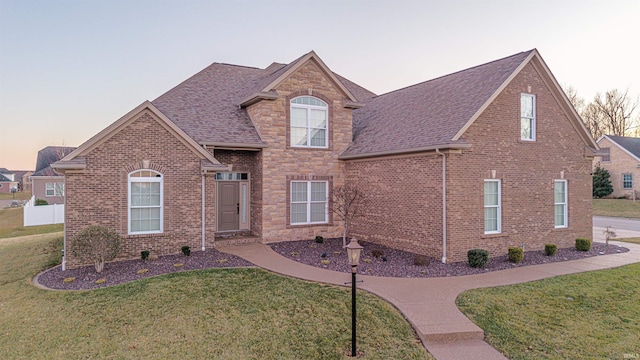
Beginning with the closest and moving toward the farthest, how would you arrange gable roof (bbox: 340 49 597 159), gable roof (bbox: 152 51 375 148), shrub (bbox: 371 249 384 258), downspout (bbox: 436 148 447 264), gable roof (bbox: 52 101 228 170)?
gable roof (bbox: 52 101 228 170)
downspout (bbox: 436 148 447 264)
gable roof (bbox: 340 49 597 159)
shrub (bbox: 371 249 384 258)
gable roof (bbox: 152 51 375 148)

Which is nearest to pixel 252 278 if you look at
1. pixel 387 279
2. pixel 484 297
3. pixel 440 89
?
pixel 387 279

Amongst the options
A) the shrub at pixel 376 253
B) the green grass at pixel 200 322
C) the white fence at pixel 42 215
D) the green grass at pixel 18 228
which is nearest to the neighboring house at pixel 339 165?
the shrub at pixel 376 253

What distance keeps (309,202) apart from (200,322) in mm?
8384

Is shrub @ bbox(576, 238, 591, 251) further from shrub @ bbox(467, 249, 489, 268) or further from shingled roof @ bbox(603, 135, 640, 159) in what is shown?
shingled roof @ bbox(603, 135, 640, 159)

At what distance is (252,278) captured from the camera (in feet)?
29.5

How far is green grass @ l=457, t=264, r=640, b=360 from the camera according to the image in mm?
5973

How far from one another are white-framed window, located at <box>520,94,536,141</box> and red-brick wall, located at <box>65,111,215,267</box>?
11.4 meters

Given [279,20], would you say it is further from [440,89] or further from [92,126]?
[92,126]

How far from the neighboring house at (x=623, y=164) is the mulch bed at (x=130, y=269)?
128 ft

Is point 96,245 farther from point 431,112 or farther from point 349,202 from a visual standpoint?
point 431,112

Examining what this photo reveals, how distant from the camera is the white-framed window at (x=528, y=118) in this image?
41.5 ft

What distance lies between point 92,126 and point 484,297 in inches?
1121

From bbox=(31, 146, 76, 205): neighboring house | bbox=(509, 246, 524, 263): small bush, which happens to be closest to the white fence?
bbox=(31, 146, 76, 205): neighboring house

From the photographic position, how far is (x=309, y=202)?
14.5 metres
